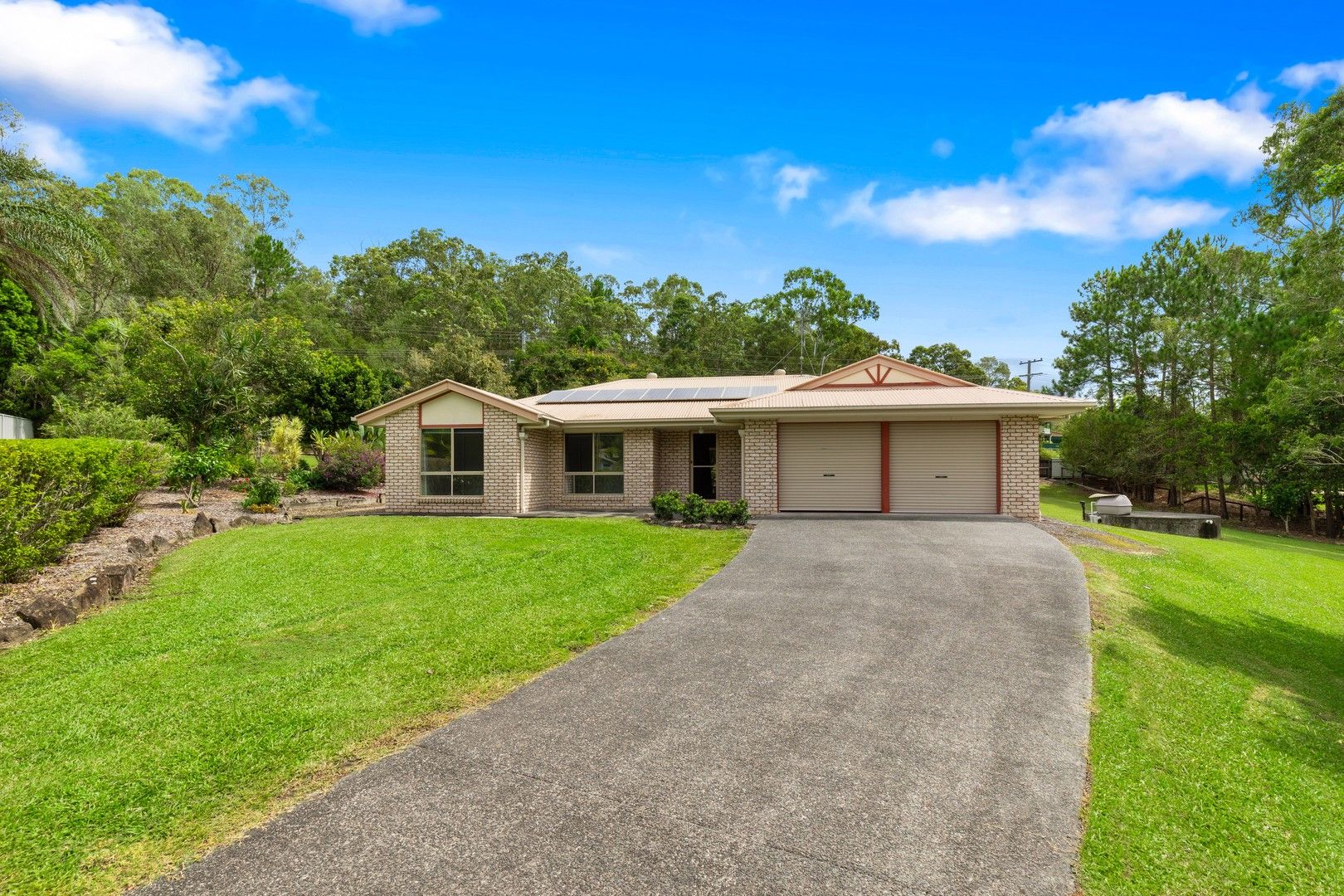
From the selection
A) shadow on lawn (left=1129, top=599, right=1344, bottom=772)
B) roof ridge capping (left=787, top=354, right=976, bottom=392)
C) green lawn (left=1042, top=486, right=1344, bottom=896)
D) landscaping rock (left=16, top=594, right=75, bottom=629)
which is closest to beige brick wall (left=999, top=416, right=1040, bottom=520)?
roof ridge capping (left=787, top=354, right=976, bottom=392)

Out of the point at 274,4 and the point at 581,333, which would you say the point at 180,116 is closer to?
the point at 274,4

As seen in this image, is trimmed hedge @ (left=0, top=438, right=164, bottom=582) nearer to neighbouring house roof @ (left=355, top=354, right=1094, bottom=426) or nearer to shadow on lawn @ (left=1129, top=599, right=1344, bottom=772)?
neighbouring house roof @ (left=355, top=354, right=1094, bottom=426)

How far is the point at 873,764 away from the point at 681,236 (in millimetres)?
25083

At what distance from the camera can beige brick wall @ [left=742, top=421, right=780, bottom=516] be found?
14.8 m

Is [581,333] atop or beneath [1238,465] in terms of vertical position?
atop

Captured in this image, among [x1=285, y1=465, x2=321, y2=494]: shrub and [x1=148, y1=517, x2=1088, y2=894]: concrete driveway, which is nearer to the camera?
[x1=148, y1=517, x2=1088, y2=894]: concrete driveway

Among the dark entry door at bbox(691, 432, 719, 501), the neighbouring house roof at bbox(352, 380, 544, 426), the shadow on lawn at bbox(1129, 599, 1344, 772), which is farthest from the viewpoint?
the dark entry door at bbox(691, 432, 719, 501)

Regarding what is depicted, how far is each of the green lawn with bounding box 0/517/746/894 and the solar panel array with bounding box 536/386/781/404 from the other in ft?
31.4

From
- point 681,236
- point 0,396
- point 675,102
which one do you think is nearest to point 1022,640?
point 675,102

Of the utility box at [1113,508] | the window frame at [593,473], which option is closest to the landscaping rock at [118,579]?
the window frame at [593,473]

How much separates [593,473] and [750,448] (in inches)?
181

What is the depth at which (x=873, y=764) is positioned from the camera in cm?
362

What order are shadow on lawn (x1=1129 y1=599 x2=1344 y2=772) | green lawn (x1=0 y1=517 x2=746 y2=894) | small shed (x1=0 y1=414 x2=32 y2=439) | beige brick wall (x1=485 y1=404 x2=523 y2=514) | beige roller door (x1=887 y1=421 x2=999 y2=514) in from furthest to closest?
small shed (x1=0 y1=414 x2=32 y2=439)
beige brick wall (x1=485 y1=404 x2=523 y2=514)
beige roller door (x1=887 y1=421 x2=999 y2=514)
shadow on lawn (x1=1129 y1=599 x2=1344 y2=772)
green lawn (x1=0 y1=517 x2=746 y2=894)

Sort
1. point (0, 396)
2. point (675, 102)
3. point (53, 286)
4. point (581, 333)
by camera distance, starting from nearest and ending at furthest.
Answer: point (53, 286), point (675, 102), point (0, 396), point (581, 333)
